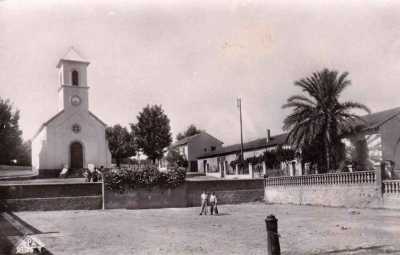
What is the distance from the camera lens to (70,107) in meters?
46.0

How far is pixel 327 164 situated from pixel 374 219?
1603cm

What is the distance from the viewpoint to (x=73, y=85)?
1827 inches

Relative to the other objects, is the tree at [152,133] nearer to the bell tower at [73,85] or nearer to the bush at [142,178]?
the bell tower at [73,85]

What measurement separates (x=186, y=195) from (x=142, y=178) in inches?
128

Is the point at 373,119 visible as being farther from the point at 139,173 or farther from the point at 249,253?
the point at 249,253

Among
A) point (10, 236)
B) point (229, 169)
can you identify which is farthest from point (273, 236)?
point (229, 169)

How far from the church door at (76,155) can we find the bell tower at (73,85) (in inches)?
147

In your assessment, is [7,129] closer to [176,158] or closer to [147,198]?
[147,198]

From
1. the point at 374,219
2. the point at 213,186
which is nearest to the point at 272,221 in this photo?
the point at 374,219

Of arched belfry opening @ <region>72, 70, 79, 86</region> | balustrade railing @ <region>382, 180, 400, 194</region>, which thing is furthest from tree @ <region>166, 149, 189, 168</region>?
balustrade railing @ <region>382, 180, 400, 194</region>

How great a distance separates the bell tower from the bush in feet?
67.7

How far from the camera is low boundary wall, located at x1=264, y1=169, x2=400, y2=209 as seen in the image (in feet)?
68.3

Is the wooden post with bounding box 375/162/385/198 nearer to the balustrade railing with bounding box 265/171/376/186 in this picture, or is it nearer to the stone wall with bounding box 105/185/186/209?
the balustrade railing with bounding box 265/171/376/186

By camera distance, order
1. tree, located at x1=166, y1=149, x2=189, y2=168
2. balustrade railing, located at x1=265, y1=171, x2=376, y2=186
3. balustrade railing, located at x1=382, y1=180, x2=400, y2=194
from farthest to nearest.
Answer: tree, located at x1=166, y1=149, x2=189, y2=168, balustrade railing, located at x1=265, y1=171, x2=376, y2=186, balustrade railing, located at x1=382, y1=180, x2=400, y2=194
